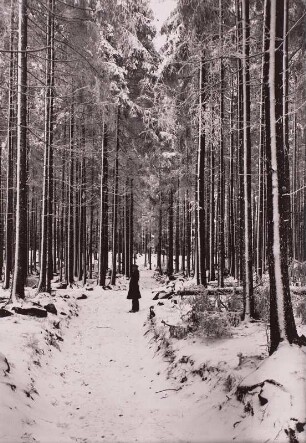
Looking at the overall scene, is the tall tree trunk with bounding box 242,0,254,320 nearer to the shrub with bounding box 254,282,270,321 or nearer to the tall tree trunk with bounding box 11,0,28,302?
the shrub with bounding box 254,282,270,321

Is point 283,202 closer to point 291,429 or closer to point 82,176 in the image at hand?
point 291,429

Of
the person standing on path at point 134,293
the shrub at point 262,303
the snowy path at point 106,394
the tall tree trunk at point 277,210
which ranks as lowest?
the snowy path at point 106,394

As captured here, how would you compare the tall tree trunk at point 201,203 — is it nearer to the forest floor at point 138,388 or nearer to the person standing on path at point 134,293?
the person standing on path at point 134,293

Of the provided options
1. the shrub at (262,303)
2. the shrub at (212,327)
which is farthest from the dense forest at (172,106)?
the shrub at (212,327)

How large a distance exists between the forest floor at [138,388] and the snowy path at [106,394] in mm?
16

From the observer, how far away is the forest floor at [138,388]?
402 centimetres

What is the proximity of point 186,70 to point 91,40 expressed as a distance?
Answer: 420 centimetres

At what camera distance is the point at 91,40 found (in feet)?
36.8

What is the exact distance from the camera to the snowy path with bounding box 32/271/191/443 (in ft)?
14.9

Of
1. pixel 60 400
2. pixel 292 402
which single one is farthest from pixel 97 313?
pixel 292 402

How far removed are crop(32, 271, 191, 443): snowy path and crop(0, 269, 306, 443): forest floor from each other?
0.02m

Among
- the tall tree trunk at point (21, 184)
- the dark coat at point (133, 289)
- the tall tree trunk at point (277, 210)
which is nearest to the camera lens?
the tall tree trunk at point (277, 210)

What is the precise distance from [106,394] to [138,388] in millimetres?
610

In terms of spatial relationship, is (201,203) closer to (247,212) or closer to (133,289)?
(133,289)
